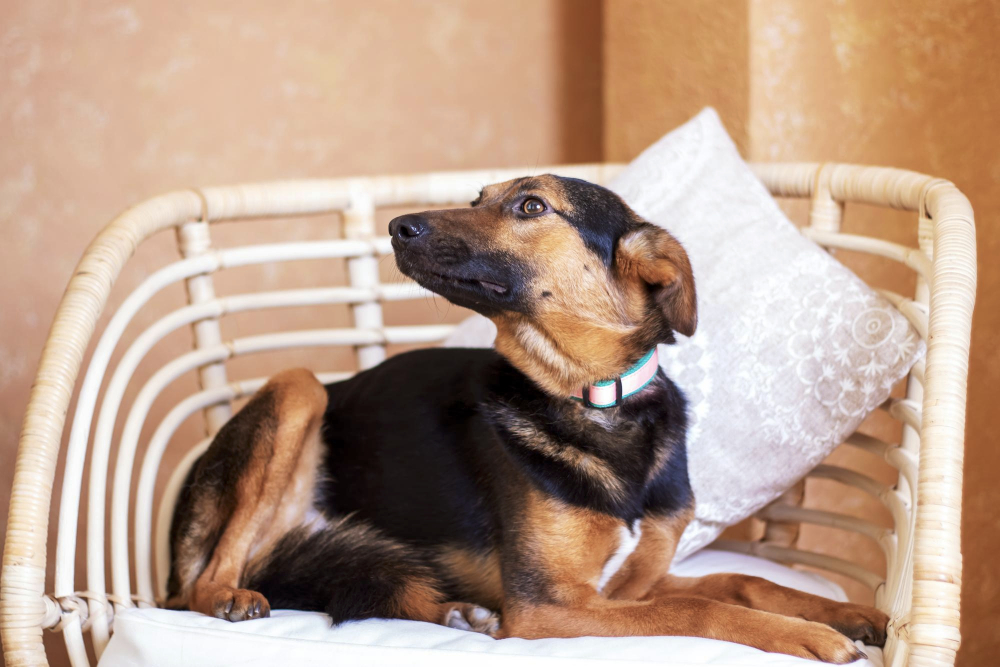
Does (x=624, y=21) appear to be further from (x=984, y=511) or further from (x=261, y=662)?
(x=261, y=662)

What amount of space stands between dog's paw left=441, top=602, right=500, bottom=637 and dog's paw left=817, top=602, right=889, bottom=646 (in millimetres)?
574

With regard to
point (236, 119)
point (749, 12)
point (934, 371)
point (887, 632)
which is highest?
point (749, 12)

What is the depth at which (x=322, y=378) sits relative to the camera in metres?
2.41

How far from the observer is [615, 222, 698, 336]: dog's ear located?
1.57 m

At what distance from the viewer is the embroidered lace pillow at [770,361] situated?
181 cm

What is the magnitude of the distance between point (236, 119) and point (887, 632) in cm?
243

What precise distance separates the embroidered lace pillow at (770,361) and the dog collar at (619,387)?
0.22 m

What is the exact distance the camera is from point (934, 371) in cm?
136

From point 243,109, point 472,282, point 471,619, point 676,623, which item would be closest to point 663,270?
point 472,282

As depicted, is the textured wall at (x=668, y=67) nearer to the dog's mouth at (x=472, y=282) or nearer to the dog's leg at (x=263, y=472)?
the dog's mouth at (x=472, y=282)

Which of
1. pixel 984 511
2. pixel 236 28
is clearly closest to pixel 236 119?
pixel 236 28

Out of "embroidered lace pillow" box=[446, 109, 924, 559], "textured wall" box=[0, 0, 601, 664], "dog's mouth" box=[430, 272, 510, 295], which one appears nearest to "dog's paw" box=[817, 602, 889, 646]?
"embroidered lace pillow" box=[446, 109, 924, 559]

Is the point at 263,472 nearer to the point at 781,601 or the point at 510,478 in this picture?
the point at 510,478

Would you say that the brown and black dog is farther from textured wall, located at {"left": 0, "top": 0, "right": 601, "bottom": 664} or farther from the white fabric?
textured wall, located at {"left": 0, "top": 0, "right": 601, "bottom": 664}
